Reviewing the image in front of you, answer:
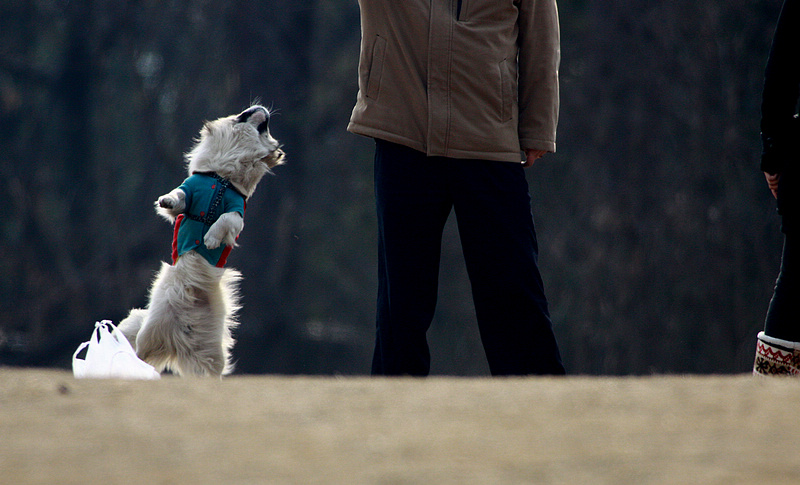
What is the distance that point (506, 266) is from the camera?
9.23 feet

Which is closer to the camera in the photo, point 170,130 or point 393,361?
point 393,361

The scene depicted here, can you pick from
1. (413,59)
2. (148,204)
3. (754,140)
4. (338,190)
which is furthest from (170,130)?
(413,59)

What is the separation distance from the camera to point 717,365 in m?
7.09

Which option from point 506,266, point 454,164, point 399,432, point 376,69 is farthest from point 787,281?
point 399,432

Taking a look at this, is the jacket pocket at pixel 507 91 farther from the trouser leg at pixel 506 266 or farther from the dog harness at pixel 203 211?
the dog harness at pixel 203 211

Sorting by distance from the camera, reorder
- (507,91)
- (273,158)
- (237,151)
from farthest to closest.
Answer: (273,158), (237,151), (507,91)

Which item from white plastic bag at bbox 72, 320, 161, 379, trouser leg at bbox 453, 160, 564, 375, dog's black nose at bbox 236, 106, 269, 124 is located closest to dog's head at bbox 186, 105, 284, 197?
dog's black nose at bbox 236, 106, 269, 124

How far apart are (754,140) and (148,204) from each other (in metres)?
6.68

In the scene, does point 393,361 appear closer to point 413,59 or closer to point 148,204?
point 413,59

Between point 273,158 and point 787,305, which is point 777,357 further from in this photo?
point 273,158

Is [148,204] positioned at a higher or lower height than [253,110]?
lower

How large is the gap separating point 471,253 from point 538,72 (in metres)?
0.64

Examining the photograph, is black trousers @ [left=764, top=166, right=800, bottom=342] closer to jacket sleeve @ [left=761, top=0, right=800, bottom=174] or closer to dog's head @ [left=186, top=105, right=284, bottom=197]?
jacket sleeve @ [left=761, top=0, right=800, bottom=174]

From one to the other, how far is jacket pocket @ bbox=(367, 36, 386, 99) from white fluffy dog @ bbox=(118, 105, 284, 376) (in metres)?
0.87
